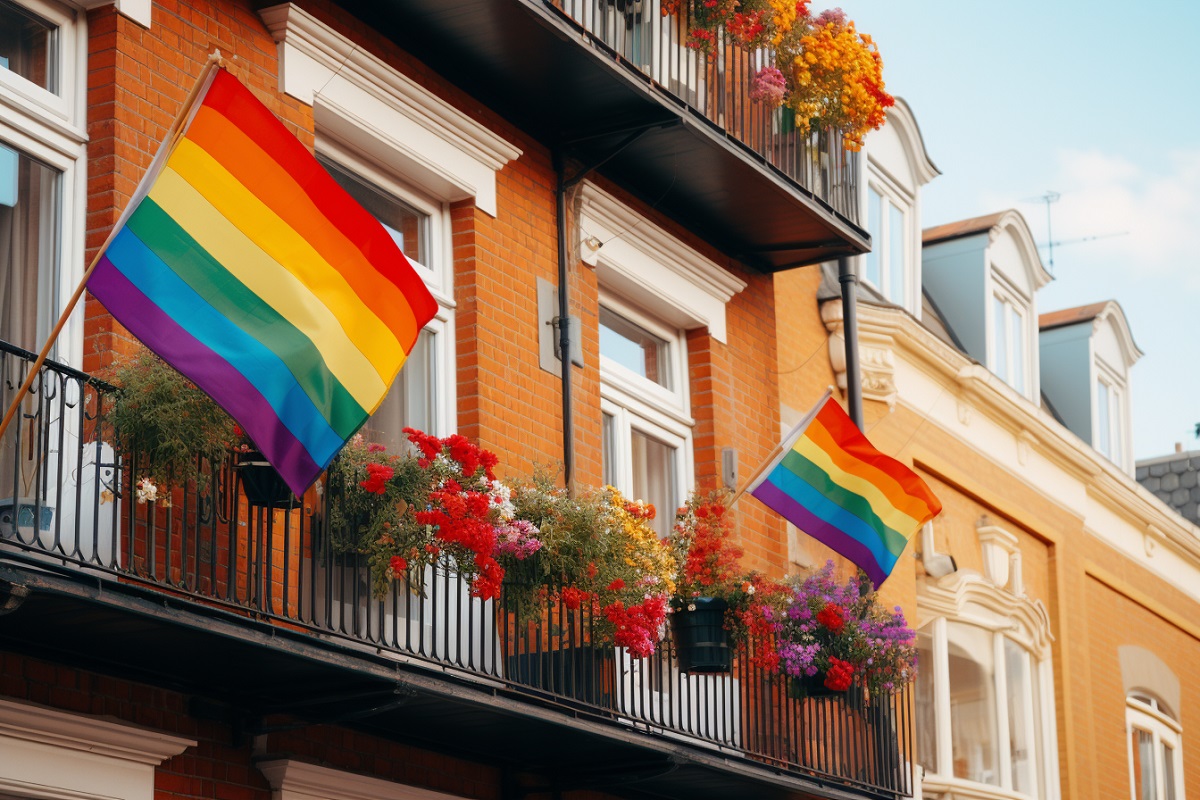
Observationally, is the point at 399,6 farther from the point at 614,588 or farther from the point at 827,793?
the point at 827,793

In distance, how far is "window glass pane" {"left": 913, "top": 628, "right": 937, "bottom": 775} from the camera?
15539mm

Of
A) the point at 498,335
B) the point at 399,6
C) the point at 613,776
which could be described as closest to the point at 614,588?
the point at 613,776

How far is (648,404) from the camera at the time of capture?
12852 mm

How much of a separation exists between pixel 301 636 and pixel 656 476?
5341mm

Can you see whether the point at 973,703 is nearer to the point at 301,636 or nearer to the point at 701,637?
the point at 701,637

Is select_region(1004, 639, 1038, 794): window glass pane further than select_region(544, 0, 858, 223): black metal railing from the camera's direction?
Yes

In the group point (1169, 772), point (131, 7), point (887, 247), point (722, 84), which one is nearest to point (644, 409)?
point (722, 84)

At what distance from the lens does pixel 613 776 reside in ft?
34.3

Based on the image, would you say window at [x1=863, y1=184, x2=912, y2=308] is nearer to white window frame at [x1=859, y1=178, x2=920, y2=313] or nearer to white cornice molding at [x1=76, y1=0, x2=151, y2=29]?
white window frame at [x1=859, y1=178, x2=920, y2=313]

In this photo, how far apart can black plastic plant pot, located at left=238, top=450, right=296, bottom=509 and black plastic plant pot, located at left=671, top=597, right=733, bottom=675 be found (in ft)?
11.0

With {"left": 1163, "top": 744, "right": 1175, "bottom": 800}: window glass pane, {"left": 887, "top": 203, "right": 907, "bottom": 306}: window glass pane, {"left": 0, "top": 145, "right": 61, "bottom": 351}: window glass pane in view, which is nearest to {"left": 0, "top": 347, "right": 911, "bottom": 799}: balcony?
{"left": 0, "top": 145, "right": 61, "bottom": 351}: window glass pane

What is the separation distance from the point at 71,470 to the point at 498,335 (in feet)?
12.1

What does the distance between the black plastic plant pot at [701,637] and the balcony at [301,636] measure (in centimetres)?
11

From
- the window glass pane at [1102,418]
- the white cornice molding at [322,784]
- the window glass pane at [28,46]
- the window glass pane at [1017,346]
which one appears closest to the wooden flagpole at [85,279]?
the window glass pane at [28,46]
